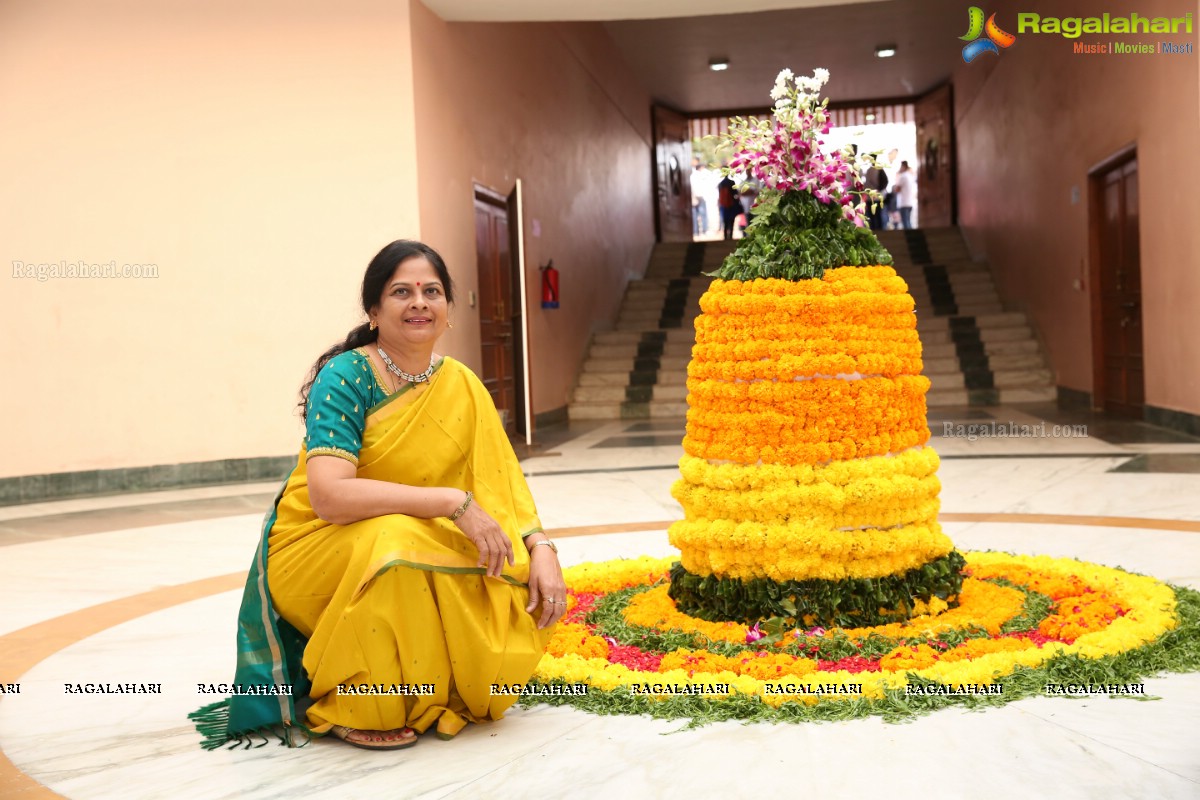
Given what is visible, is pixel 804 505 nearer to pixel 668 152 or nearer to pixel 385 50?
pixel 385 50

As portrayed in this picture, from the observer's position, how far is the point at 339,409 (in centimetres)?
237

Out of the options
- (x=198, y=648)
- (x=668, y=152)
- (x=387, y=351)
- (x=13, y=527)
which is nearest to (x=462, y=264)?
(x=13, y=527)

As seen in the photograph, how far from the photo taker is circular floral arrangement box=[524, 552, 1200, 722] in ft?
8.15

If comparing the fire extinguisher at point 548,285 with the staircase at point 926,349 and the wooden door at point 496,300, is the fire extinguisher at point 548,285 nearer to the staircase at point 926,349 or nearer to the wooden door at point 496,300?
the wooden door at point 496,300

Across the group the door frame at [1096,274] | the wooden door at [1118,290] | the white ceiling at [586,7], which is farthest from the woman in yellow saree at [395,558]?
the door frame at [1096,274]

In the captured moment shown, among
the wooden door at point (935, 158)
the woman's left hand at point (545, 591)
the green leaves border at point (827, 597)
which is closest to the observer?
the woman's left hand at point (545, 591)

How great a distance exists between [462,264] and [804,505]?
18.9 feet

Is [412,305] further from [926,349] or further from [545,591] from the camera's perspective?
[926,349]

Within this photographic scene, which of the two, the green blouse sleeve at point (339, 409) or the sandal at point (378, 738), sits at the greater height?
the green blouse sleeve at point (339, 409)

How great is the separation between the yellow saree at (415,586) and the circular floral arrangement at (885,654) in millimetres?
319

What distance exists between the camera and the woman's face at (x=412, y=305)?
8.07ft

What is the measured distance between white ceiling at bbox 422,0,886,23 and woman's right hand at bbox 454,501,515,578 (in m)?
5.95

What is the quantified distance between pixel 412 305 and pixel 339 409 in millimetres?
292

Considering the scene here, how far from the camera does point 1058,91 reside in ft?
35.0
